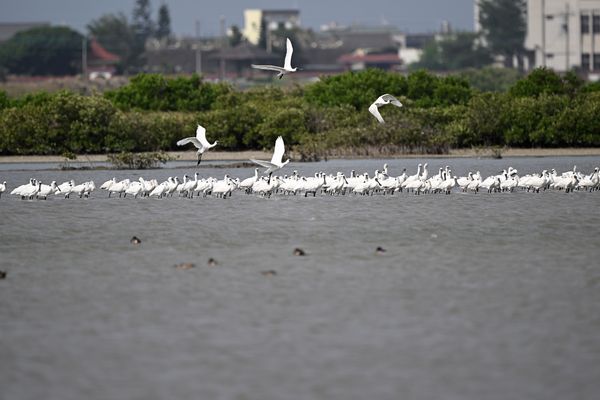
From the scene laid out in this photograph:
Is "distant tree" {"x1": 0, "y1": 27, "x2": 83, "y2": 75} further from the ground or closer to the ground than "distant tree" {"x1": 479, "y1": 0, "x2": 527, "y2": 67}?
closer to the ground

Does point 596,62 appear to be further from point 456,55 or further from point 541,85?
point 541,85

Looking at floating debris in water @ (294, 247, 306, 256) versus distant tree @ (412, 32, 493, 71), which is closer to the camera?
floating debris in water @ (294, 247, 306, 256)

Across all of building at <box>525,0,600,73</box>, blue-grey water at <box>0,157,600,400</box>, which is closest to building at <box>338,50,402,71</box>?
→ building at <box>525,0,600,73</box>

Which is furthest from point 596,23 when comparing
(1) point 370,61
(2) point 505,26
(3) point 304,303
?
(3) point 304,303

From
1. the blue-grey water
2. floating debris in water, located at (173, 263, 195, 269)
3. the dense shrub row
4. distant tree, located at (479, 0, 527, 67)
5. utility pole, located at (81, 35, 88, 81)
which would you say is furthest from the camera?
distant tree, located at (479, 0, 527, 67)

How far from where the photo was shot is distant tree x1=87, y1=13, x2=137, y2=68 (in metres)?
155

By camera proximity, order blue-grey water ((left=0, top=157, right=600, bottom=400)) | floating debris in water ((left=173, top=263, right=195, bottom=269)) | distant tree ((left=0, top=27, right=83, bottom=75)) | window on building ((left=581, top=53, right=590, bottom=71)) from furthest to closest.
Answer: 1. distant tree ((left=0, top=27, right=83, bottom=75))
2. window on building ((left=581, top=53, right=590, bottom=71))
3. floating debris in water ((left=173, top=263, right=195, bottom=269))
4. blue-grey water ((left=0, top=157, right=600, bottom=400))

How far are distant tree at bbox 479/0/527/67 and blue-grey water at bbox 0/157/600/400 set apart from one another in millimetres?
124087

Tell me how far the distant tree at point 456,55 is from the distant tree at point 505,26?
1.55m

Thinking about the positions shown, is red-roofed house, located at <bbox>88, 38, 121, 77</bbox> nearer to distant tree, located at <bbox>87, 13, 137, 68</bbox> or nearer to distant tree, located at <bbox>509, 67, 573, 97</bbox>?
distant tree, located at <bbox>87, 13, 137, 68</bbox>

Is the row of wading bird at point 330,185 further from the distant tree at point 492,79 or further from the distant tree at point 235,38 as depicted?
the distant tree at point 235,38

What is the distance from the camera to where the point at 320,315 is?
18.0 metres

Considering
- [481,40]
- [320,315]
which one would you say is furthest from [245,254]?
[481,40]

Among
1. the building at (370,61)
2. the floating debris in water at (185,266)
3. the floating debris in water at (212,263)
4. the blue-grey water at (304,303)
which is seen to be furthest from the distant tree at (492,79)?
the floating debris in water at (185,266)
